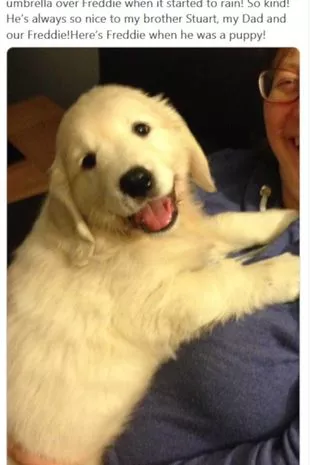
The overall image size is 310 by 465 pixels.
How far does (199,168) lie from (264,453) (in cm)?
44

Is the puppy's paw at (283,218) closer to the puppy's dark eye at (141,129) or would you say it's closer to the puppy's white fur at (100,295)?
the puppy's white fur at (100,295)

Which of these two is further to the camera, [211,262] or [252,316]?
[211,262]

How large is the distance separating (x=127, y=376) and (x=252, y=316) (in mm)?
212

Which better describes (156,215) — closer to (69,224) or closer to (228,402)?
(69,224)

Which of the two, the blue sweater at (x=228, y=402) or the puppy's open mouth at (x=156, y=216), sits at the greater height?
the puppy's open mouth at (x=156, y=216)

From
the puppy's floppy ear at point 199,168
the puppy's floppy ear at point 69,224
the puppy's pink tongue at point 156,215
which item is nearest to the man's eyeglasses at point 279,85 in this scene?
the puppy's floppy ear at point 199,168

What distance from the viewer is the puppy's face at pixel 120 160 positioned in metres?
0.87

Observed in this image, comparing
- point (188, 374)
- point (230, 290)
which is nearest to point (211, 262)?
point (230, 290)

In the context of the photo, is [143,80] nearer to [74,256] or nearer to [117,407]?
[74,256]

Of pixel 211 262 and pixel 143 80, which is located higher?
pixel 143 80

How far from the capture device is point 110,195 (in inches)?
34.5

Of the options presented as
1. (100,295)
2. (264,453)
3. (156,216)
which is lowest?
(264,453)

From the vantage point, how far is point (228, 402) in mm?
848

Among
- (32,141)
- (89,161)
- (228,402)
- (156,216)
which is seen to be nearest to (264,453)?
(228,402)
